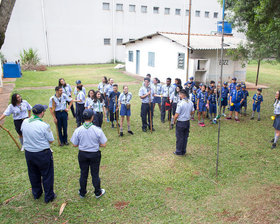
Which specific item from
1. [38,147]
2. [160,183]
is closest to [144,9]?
[160,183]

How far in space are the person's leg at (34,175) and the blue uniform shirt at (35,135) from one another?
0.51ft

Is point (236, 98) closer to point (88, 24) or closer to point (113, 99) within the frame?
point (113, 99)

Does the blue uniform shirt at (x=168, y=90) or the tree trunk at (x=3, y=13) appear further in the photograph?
the blue uniform shirt at (x=168, y=90)

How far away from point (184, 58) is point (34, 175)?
1362 centimetres

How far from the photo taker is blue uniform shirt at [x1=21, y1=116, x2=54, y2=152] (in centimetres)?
435

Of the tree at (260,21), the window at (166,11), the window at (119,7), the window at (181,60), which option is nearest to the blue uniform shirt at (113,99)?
the tree at (260,21)

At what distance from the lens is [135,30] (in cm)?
3244

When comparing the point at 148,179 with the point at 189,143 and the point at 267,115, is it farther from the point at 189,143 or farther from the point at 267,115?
the point at 267,115

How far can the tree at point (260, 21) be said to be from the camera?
28.7ft

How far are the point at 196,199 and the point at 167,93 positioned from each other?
523 centimetres

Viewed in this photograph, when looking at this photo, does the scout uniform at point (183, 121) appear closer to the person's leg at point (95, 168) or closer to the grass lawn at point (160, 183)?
the grass lawn at point (160, 183)

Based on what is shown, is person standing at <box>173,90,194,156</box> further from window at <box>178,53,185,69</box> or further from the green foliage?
the green foliage

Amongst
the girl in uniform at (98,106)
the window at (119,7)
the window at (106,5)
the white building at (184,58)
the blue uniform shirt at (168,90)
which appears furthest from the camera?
the window at (119,7)

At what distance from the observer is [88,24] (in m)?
29.9
